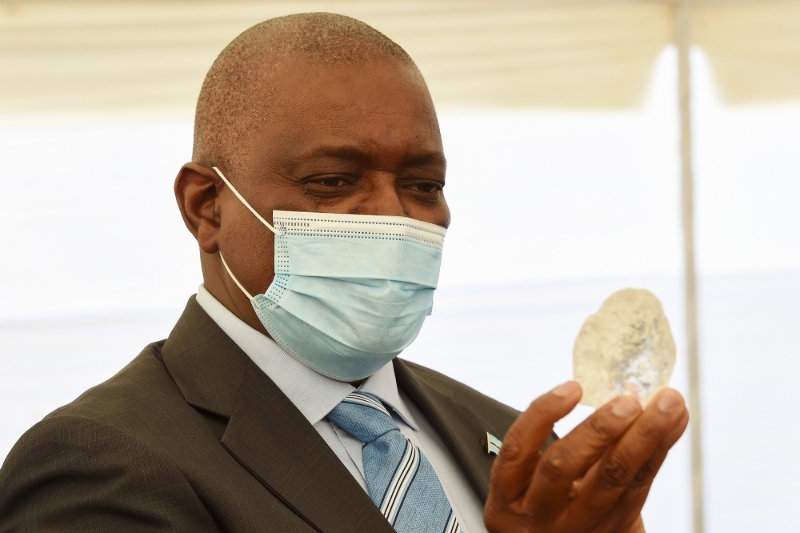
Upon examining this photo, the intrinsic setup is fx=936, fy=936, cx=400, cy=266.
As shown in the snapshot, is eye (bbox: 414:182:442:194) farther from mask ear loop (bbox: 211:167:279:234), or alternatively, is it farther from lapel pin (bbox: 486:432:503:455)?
lapel pin (bbox: 486:432:503:455)

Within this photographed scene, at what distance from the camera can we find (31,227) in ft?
10.4

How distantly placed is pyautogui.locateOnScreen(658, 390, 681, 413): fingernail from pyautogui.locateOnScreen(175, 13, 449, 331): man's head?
2.24 feet

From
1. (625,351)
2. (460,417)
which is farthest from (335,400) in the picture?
(625,351)

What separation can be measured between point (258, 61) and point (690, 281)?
2601 mm

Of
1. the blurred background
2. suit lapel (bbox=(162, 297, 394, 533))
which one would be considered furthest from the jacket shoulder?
the blurred background

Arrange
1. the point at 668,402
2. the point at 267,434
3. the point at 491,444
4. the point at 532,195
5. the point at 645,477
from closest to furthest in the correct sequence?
1. the point at 668,402
2. the point at 645,477
3. the point at 267,434
4. the point at 491,444
5. the point at 532,195

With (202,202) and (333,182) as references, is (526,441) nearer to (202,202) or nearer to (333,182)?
(333,182)

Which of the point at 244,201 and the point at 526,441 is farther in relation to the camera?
the point at 244,201

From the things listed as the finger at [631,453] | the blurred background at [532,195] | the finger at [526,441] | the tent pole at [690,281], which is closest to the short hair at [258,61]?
the finger at [526,441]

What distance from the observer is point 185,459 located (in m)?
1.58

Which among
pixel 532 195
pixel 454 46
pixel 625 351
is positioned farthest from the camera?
pixel 532 195

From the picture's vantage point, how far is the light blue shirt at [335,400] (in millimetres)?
1831

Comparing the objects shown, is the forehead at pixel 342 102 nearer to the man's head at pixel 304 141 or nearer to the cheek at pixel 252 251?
the man's head at pixel 304 141

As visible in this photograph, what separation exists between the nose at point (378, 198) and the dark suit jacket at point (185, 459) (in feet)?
1.25
